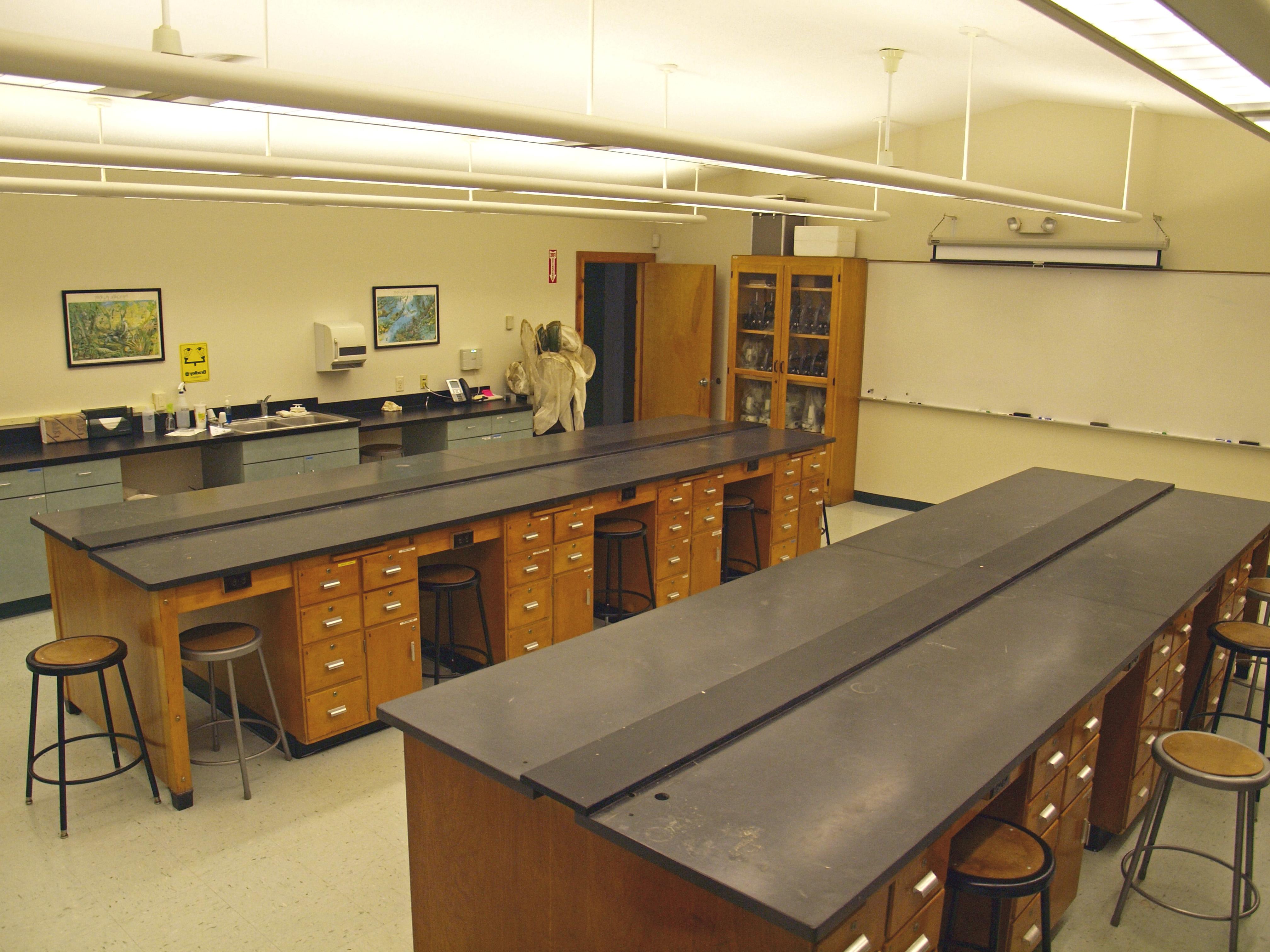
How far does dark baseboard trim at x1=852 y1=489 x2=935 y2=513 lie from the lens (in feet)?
28.0

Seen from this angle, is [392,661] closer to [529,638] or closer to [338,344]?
[529,638]

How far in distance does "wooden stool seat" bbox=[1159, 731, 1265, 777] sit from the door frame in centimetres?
659

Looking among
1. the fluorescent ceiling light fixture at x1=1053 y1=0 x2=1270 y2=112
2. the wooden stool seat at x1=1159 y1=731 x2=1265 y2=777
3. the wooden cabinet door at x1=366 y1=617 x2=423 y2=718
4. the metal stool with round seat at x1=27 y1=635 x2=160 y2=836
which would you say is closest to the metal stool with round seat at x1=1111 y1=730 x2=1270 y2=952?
the wooden stool seat at x1=1159 y1=731 x2=1265 y2=777

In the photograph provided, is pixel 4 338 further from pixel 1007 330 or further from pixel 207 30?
pixel 1007 330

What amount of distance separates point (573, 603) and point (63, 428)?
3518 mm

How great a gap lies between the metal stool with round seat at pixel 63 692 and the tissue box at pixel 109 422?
2.78 metres

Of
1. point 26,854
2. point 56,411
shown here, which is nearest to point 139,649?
point 26,854

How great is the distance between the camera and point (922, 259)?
26.5ft

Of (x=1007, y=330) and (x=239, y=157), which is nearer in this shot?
(x=239, y=157)

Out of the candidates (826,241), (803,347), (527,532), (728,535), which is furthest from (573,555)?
(826,241)

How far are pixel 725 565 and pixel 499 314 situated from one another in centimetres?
343

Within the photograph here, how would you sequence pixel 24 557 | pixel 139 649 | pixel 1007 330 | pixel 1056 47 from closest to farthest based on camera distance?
1. pixel 139 649
2. pixel 1056 47
3. pixel 24 557
4. pixel 1007 330

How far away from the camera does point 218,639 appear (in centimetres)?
386

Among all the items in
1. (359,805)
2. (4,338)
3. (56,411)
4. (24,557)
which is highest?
(4,338)
